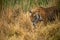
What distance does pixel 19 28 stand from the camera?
153 cm

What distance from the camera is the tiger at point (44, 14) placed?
1531mm

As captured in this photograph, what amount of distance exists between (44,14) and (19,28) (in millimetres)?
302

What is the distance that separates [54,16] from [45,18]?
99mm

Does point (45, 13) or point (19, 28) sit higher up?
point (45, 13)

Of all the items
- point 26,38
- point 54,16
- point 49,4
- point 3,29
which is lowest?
point 26,38

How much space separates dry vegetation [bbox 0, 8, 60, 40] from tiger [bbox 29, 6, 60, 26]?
0.04 meters

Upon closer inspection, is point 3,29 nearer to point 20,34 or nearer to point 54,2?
point 20,34

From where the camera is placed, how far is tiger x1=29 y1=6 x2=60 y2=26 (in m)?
1.53

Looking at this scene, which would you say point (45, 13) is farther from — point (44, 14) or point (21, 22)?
point (21, 22)

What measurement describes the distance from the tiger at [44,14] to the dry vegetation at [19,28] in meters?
0.04

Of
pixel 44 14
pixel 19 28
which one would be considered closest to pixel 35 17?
pixel 44 14

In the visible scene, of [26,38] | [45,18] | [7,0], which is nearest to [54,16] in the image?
[45,18]

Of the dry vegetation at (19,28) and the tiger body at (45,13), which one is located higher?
the tiger body at (45,13)

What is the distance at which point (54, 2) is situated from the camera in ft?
5.00
